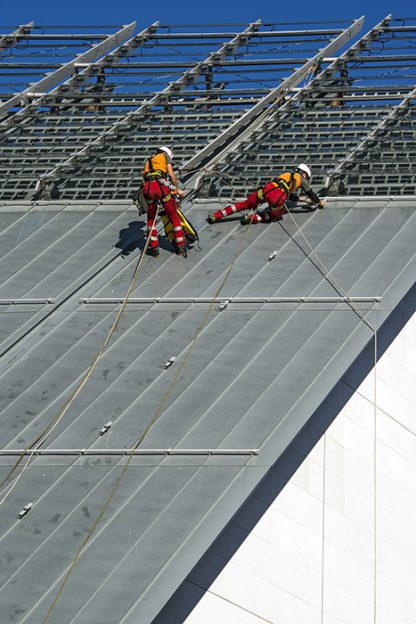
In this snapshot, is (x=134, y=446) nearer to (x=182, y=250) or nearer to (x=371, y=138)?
(x=182, y=250)

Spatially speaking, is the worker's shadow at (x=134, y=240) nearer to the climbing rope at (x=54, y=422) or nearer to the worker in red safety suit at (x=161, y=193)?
the worker in red safety suit at (x=161, y=193)

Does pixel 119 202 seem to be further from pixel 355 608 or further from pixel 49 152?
pixel 355 608

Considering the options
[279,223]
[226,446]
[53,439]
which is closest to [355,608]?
[226,446]

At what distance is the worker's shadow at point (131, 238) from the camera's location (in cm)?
3818

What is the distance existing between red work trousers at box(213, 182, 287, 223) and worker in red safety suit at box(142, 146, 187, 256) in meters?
1.69

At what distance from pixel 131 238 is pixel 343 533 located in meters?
10.6

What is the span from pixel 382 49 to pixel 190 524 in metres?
33.7

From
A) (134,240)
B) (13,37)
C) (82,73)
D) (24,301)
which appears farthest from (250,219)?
(13,37)

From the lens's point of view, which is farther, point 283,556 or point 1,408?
point 1,408

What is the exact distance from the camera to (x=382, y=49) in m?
57.7

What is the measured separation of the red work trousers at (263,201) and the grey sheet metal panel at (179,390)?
0.29m

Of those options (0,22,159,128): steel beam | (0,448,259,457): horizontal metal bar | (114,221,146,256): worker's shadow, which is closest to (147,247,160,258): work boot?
(114,221,146,256): worker's shadow

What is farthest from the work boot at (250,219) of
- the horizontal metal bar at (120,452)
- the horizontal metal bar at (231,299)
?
the horizontal metal bar at (120,452)

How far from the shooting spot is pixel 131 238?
3878 cm
